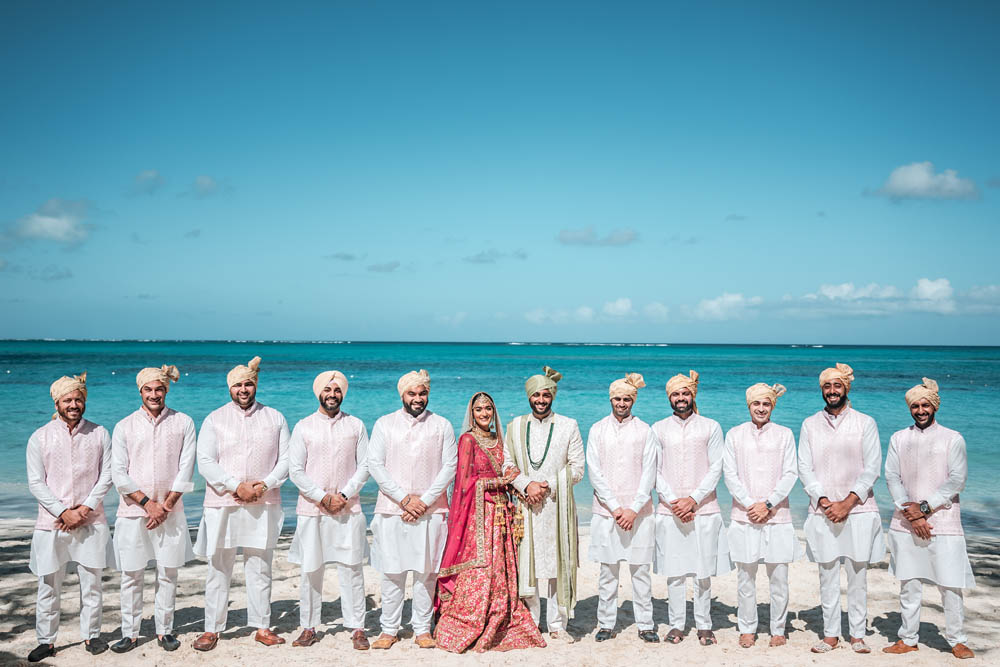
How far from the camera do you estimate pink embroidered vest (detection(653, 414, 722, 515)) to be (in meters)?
5.30

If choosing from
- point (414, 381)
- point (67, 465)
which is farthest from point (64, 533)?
point (414, 381)

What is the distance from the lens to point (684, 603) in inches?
210

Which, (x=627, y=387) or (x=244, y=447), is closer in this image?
(x=244, y=447)

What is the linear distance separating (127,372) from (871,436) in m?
39.6

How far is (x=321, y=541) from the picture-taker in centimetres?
518

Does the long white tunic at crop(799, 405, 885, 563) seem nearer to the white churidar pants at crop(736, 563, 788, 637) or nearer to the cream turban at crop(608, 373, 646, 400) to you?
the white churidar pants at crop(736, 563, 788, 637)

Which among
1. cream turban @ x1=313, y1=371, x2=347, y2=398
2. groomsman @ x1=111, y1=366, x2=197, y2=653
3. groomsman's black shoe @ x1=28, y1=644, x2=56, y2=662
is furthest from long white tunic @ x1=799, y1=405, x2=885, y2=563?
groomsman's black shoe @ x1=28, y1=644, x2=56, y2=662

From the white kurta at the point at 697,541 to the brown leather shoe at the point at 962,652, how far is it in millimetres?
1537

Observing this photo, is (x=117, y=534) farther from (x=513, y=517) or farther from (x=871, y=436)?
(x=871, y=436)

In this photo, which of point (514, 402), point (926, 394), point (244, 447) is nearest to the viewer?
point (926, 394)

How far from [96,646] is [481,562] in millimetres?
2667

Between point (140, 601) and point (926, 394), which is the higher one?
point (926, 394)

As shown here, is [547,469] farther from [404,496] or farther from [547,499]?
[404,496]

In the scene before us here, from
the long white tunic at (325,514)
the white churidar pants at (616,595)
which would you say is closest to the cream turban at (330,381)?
the long white tunic at (325,514)
